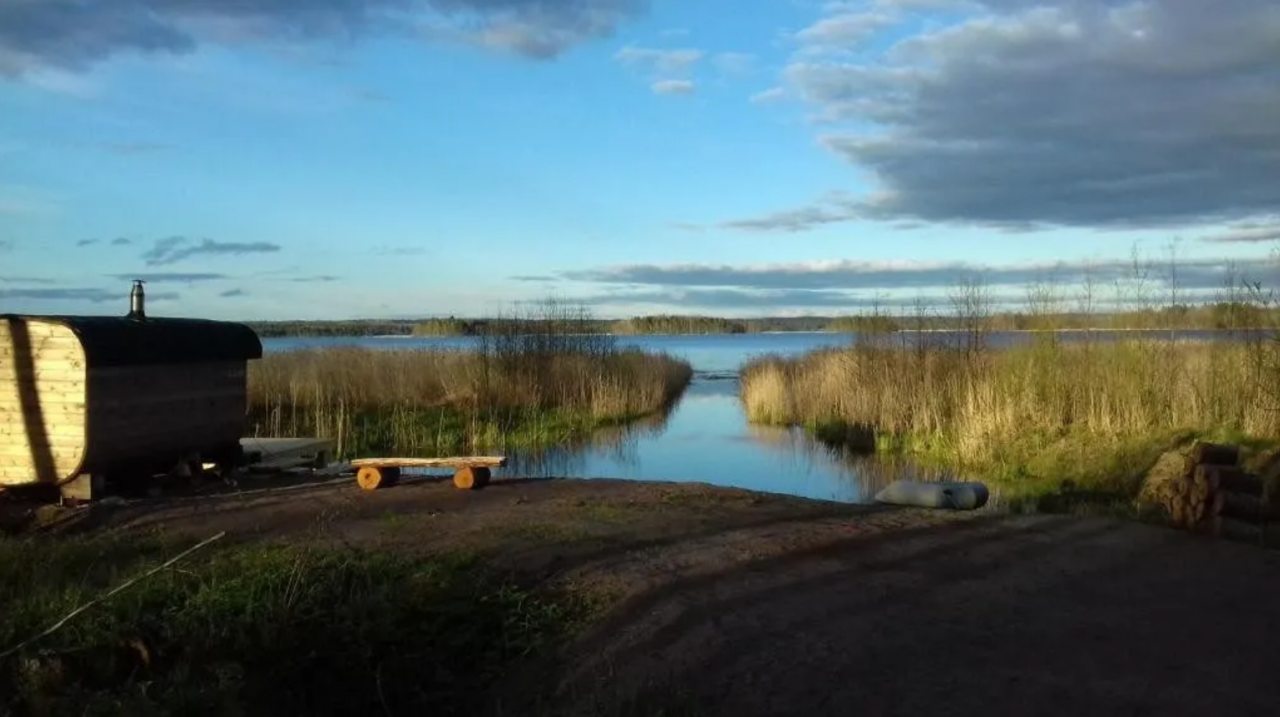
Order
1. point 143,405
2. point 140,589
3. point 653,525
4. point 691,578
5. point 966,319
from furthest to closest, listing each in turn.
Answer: point 966,319
point 143,405
point 653,525
point 691,578
point 140,589

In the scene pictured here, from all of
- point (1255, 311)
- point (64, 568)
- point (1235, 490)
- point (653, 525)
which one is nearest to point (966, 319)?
point (1255, 311)

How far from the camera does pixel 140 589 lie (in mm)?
7012

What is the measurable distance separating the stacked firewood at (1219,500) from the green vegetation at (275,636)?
21.0 ft

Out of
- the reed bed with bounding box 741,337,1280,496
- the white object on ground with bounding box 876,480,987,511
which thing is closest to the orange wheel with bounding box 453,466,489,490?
the white object on ground with bounding box 876,480,987,511

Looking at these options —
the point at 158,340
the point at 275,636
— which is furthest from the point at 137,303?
the point at 275,636

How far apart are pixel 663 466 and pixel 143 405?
10.9 metres

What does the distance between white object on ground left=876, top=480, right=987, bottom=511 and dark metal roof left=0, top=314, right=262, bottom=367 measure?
310 inches

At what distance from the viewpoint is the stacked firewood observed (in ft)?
33.5

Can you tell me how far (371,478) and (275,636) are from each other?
578cm

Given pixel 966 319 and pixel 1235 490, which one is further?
pixel 966 319

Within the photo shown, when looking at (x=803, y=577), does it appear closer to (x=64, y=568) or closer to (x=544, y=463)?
(x=64, y=568)

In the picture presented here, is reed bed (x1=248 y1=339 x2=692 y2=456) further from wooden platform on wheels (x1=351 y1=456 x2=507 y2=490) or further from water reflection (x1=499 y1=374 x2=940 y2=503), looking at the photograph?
wooden platform on wheels (x1=351 y1=456 x2=507 y2=490)

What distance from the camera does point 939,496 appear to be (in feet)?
40.1

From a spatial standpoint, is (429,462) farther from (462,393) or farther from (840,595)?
(462,393)
